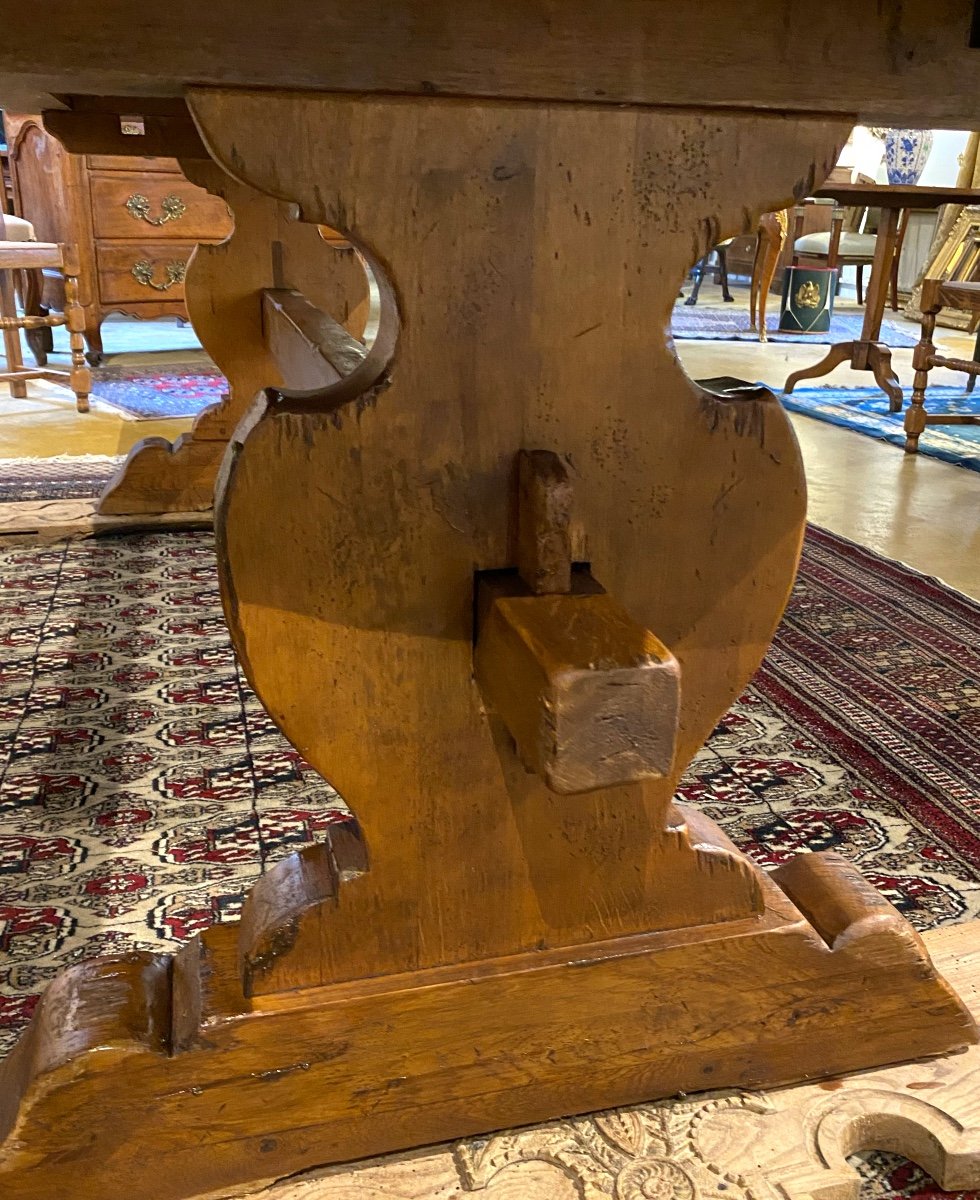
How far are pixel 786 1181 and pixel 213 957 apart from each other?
1.50ft

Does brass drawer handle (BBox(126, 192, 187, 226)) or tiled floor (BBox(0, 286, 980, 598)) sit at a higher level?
brass drawer handle (BBox(126, 192, 187, 226))

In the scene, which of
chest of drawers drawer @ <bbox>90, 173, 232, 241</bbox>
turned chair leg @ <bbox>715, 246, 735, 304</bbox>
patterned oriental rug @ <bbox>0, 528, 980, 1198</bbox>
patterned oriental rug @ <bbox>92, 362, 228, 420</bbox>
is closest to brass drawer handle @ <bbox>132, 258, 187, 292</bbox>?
chest of drawers drawer @ <bbox>90, 173, 232, 241</bbox>

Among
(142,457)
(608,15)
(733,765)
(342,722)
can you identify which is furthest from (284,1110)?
(142,457)

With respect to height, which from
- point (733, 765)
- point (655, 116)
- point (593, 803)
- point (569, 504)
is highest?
point (655, 116)

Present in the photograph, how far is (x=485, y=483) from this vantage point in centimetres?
75

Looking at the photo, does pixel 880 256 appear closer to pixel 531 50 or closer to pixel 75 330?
pixel 75 330

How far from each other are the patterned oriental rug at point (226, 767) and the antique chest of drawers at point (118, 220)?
2.56 m

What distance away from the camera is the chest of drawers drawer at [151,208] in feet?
14.1

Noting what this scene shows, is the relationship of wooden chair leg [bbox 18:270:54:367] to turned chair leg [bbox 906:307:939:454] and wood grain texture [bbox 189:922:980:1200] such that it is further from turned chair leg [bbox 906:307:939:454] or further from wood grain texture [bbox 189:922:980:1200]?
wood grain texture [bbox 189:922:980:1200]

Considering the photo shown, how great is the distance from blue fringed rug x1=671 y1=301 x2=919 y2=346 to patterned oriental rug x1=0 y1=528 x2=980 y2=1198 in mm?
4139

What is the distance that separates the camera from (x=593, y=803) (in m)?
0.84

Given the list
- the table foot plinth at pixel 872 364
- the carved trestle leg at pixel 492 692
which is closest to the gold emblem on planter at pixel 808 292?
the table foot plinth at pixel 872 364

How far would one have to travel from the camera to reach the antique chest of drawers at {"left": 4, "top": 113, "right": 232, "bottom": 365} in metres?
4.25

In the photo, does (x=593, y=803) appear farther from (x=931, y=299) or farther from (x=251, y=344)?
(x=931, y=299)
